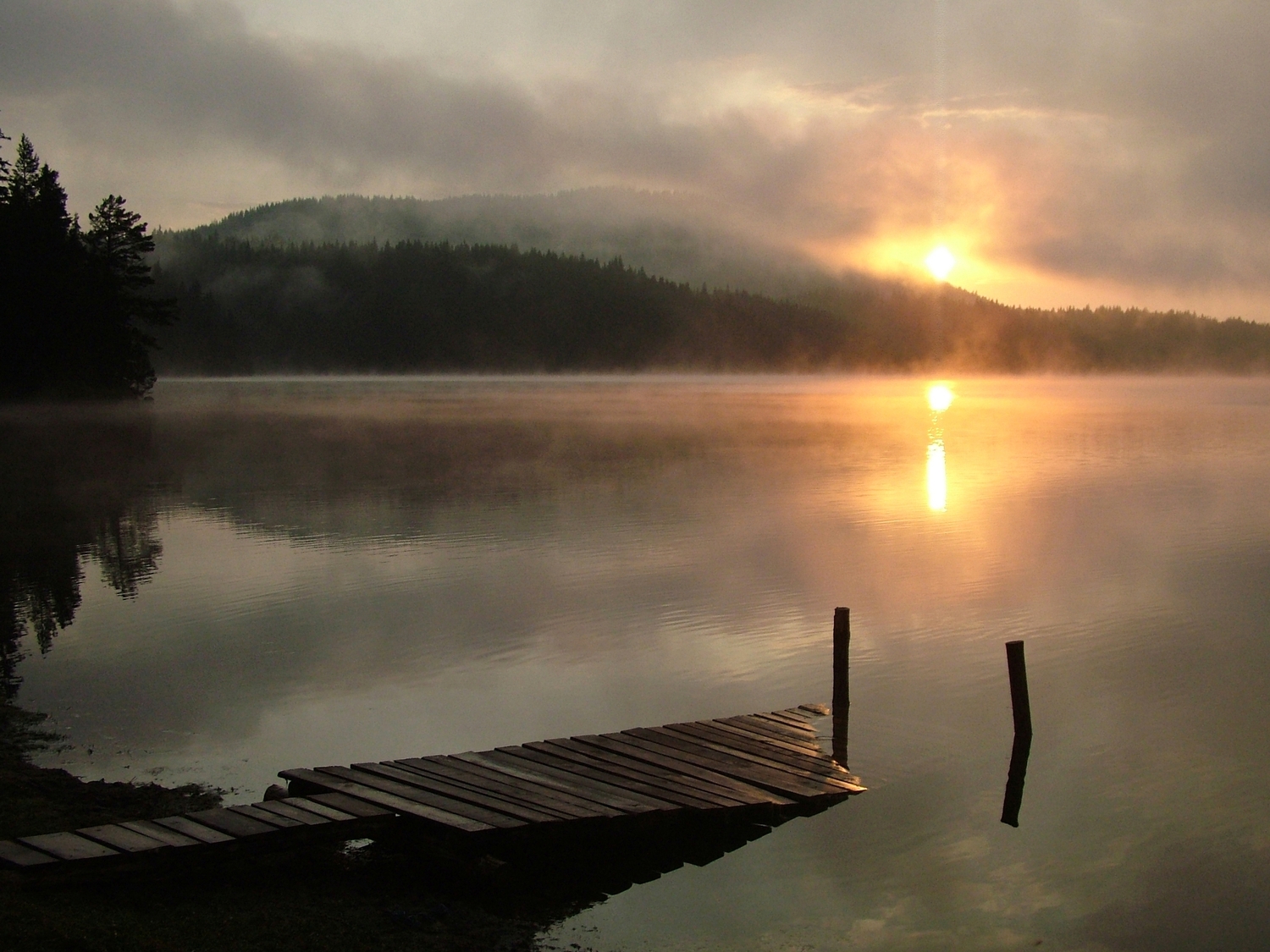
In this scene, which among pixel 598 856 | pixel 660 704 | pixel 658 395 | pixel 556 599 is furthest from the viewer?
pixel 658 395

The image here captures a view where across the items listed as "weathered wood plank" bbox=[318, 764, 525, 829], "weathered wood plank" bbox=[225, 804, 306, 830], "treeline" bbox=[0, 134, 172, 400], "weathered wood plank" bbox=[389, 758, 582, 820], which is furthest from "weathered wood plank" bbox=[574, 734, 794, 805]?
"treeline" bbox=[0, 134, 172, 400]

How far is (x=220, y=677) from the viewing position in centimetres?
1551

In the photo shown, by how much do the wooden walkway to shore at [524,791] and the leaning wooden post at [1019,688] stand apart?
263 cm

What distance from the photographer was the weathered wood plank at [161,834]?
26.8ft

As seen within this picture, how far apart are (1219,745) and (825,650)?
5.81 metres

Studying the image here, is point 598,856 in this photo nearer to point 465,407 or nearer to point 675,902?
point 675,902

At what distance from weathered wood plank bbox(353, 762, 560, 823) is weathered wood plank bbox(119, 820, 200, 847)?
6.95ft

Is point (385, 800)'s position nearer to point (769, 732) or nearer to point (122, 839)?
point (122, 839)

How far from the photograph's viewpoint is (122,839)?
8.15 metres

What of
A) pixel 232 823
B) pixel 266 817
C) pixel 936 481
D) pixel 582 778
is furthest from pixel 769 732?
pixel 936 481

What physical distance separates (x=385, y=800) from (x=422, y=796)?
1.11 feet

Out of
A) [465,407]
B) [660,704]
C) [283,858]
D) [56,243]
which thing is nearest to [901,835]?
[660,704]

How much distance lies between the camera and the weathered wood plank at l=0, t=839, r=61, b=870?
25.3ft

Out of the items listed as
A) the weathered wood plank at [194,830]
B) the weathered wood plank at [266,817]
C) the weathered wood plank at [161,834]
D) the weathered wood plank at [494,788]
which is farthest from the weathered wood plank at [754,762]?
the weathered wood plank at [161,834]
